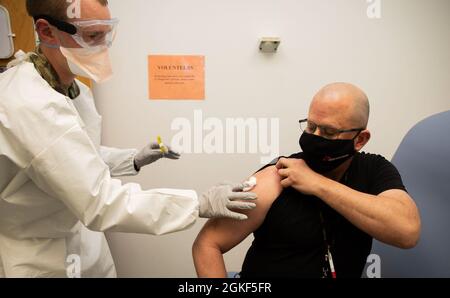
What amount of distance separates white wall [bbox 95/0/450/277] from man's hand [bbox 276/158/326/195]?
2.84 feet

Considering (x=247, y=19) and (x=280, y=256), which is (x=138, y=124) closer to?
(x=247, y=19)

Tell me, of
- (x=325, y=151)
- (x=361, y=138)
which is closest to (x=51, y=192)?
(x=325, y=151)

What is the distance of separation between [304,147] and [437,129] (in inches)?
27.7

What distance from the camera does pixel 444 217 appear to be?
1.31 meters

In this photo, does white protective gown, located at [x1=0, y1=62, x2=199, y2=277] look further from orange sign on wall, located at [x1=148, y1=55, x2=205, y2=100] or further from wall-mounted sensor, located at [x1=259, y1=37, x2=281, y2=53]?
wall-mounted sensor, located at [x1=259, y1=37, x2=281, y2=53]

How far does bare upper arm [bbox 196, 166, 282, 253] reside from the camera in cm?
109

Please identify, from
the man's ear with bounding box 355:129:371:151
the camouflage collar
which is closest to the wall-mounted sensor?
the man's ear with bounding box 355:129:371:151

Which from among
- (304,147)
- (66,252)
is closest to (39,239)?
(66,252)

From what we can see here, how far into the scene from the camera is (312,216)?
1.11m

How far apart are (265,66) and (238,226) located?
3.85 feet

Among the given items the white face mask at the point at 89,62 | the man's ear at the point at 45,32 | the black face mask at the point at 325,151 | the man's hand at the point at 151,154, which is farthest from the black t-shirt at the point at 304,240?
the man's ear at the point at 45,32

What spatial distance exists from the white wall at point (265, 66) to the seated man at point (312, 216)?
0.85 meters

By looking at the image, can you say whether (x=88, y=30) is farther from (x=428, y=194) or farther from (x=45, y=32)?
(x=428, y=194)

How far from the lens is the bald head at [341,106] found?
1089 mm
